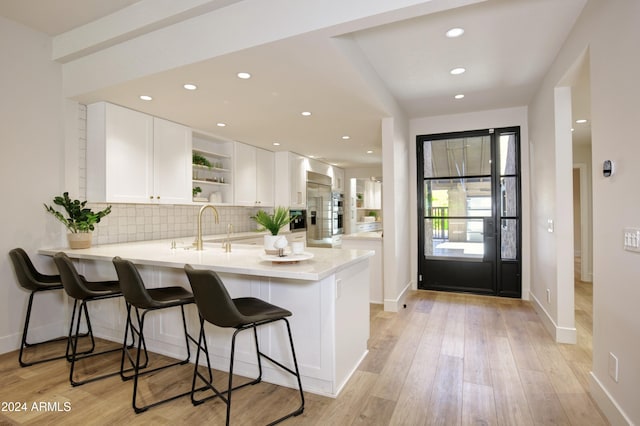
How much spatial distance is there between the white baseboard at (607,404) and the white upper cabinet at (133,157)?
161 inches

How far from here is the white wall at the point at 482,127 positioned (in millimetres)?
4391

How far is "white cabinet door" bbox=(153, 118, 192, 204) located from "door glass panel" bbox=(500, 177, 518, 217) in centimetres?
418

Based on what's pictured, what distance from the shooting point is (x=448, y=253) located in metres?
4.86

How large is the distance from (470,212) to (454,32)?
282cm

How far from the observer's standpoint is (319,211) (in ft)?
22.9

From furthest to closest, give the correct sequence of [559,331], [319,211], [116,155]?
[319,211], [116,155], [559,331]

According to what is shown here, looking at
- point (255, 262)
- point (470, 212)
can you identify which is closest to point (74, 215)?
point (255, 262)

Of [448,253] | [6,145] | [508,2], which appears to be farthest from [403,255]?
[6,145]

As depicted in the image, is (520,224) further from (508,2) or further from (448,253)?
(508,2)

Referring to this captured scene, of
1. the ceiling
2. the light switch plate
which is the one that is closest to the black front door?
the ceiling

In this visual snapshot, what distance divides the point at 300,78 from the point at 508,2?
1.54 meters

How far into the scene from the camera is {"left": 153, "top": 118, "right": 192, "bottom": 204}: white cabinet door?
12.3 ft

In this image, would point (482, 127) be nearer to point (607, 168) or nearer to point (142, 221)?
point (607, 168)

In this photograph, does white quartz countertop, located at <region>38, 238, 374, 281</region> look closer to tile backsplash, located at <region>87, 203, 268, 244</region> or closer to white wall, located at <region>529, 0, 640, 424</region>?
tile backsplash, located at <region>87, 203, 268, 244</region>
